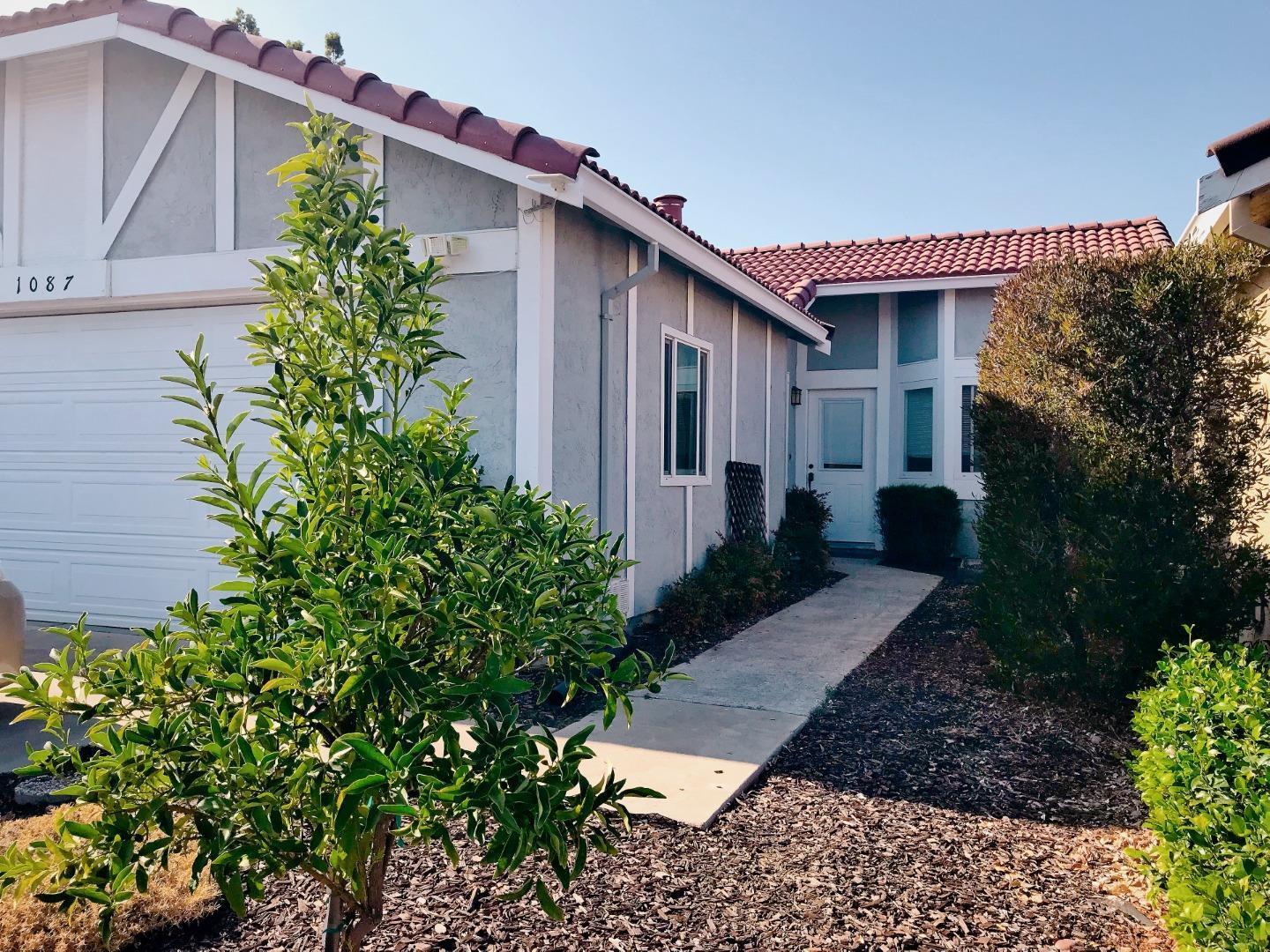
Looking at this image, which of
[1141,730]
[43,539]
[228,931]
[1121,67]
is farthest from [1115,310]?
[43,539]

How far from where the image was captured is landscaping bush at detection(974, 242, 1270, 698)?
16.6 ft

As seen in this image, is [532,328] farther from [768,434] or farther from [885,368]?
[885,368]

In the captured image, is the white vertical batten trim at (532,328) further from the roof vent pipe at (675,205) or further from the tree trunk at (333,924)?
the roof vent pipe at (675,205)

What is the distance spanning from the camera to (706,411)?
9.26 m

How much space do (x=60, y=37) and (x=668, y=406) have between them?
581 centimetres

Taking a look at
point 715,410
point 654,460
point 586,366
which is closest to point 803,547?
point 715,410

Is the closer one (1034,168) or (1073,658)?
(1073,658)

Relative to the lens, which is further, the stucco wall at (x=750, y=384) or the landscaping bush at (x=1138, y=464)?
the stucco wall at (x=750, y=384)

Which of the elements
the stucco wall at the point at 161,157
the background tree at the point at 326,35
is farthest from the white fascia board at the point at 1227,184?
the background tree at the point at 326,35

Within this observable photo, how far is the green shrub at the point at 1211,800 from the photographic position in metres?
2.11

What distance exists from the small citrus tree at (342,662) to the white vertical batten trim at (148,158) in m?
5.80

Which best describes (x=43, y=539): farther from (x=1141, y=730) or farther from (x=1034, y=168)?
(x=1034, y=168)

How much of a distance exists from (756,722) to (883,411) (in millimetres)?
9979

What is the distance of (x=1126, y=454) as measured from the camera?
5.21m
